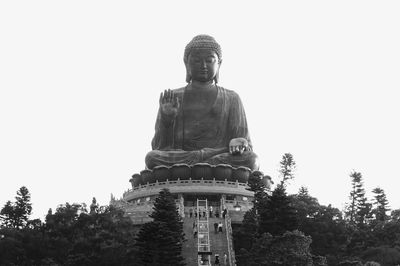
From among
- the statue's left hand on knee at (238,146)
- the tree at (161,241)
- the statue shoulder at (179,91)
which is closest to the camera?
the tree at (161,241)

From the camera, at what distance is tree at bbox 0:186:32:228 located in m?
24.4

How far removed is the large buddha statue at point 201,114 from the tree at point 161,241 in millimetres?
11836

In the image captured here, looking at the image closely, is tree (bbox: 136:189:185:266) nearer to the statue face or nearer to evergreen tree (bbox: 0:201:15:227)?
evergreen tree (bbox: 0:201:15:227)

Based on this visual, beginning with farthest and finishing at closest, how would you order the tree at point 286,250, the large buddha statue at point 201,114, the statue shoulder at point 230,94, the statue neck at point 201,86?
the statue shoulder at point 230,94 → the statue neck at point 201,86 → the large buddha statue at point 201,114 → the tree at point 286,250

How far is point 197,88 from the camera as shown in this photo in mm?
33906

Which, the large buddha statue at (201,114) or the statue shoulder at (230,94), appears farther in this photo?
the statue shoulder at (230,94)

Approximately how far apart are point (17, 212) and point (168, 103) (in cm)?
1008

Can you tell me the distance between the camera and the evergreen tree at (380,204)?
1110 inches

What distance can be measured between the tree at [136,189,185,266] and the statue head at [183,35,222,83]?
15472 millimetres

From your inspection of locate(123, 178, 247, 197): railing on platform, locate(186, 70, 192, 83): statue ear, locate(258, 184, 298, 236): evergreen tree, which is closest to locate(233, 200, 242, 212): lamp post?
locate(123, 178, 247, 197): railing on platform

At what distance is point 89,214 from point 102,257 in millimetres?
1957

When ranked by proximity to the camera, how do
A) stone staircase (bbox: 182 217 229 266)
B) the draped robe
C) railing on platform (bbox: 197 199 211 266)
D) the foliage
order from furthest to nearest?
the draped robe < stone staircase (bbox: 182 217 229 266) < railing on platform (bbox: 197 199 211 266) < the foliage

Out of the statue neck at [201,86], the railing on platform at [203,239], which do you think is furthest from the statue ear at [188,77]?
the railing on platform at [203,239]

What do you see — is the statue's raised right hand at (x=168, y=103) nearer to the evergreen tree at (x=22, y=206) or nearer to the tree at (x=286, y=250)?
the evergreen tree at (x=22, y=206)
